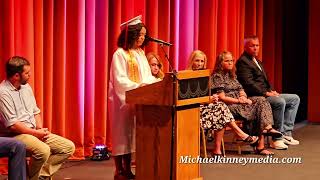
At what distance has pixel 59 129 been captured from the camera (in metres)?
5.62

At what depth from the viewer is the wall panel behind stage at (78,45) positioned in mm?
5062

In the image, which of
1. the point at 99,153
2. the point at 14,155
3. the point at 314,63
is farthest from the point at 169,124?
the point at 314,63

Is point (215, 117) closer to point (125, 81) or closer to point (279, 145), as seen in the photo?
point (279, 145)

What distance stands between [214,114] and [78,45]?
145 cm

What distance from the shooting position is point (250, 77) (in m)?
6.48

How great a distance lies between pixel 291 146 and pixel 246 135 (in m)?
0.94

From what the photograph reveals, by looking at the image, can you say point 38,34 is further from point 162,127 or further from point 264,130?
point 264,130

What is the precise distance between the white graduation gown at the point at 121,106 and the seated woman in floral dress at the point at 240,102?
62.2 inches

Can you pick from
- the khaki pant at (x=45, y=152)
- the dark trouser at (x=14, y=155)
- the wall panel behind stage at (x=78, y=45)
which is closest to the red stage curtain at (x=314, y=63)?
the wall panel behind stage at (x=78, y=45)

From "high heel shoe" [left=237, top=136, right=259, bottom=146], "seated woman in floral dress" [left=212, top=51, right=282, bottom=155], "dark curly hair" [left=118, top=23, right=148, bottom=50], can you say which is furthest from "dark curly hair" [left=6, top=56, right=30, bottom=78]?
"high heel shoe" [left=237, top=136, right=259, bottom=146]

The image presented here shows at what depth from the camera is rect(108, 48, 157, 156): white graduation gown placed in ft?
14.9

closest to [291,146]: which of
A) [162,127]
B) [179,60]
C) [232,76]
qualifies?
[232,76]

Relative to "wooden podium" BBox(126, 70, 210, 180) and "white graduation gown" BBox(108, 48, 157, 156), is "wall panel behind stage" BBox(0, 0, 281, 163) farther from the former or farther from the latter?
"wooden podium" BBox(126, 70, 210, 180)

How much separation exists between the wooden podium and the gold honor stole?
1.08 feet
